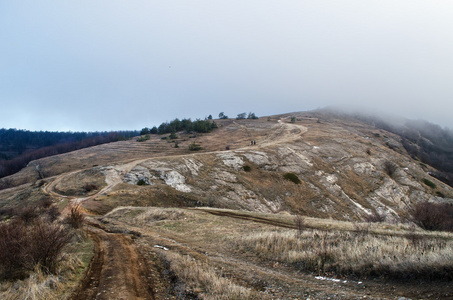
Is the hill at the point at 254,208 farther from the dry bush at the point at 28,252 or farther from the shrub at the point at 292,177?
the dry bush at the point at 28,252

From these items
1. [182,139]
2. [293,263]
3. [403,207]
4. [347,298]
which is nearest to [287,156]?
[403,207]

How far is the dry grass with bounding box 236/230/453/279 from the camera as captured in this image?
680cm

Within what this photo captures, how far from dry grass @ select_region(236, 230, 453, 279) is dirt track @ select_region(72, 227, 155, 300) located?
5529 mm

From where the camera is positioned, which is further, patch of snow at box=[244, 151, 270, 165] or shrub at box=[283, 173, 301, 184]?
patch of snow at box=[244, 151, 270, 165]

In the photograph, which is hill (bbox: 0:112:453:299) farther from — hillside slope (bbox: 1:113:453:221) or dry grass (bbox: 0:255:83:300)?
dry grass (bbox: 0:255:83:300)

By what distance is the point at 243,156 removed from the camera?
190 feet

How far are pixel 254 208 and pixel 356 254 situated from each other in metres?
34.4

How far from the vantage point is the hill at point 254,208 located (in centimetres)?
779

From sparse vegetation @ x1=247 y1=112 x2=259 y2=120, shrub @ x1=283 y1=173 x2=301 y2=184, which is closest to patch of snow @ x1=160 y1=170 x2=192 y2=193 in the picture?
shrub @ x1=283 y1=173 x2=301 y2=184

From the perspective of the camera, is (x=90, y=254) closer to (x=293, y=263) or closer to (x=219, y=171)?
(x=293, y=263)

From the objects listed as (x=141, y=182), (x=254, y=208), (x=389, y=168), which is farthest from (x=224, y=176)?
(x=389, y=168)

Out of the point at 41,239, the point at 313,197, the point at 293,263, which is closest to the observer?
the point at 41,239

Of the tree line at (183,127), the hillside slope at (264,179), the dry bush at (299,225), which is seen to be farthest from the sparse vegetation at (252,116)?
the dry bush at (299,225)

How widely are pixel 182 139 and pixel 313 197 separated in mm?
58305
